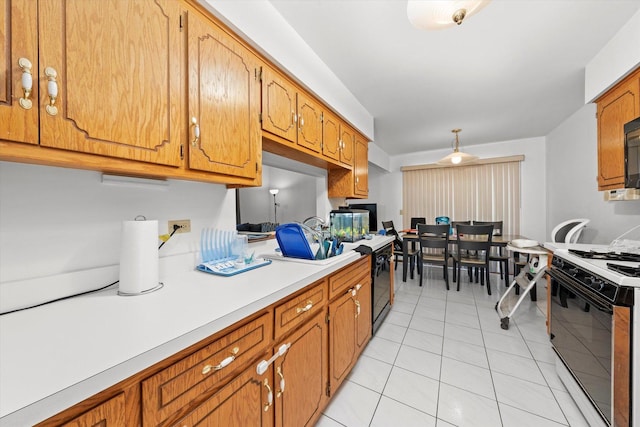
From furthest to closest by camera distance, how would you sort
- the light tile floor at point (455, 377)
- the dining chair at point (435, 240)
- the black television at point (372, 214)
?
the black television at point (372, 214)
the dining chair at point (435, 240)
the light tile floor at point (455, 377)

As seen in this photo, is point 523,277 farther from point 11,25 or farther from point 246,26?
point 11,25

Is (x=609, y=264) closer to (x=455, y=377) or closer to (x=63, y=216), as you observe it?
(x=455, y=377)

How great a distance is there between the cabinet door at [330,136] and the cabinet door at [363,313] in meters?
Result: 1.16

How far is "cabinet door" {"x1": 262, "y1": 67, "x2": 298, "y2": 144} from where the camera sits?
1467 millimetres

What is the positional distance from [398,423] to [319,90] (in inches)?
92.0

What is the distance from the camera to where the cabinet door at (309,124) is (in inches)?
71.1

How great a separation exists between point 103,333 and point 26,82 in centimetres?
70

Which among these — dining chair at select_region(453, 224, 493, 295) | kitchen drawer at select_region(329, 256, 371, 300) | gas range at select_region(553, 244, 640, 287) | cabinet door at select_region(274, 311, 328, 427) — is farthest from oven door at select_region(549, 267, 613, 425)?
dining chair at select_region(453, 224, 493, 295)

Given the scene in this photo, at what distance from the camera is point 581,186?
3.06 m

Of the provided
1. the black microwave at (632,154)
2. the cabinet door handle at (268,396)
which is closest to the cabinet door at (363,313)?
the cabinet door handle at (268,396)

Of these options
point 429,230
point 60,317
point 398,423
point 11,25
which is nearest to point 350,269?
point 398,423

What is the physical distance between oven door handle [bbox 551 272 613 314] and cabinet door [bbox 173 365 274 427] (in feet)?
5.08

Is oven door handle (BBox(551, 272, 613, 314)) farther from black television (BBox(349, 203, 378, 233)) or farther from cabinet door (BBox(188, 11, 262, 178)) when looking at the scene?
black television (BBox(349, 203, 378, 233))

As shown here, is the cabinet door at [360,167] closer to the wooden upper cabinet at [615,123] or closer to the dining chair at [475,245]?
the dining chair at [475,245]
